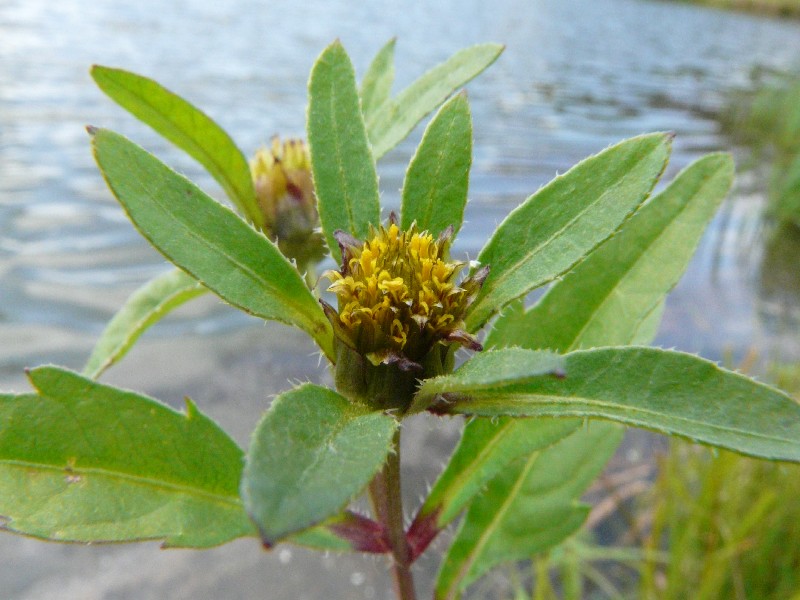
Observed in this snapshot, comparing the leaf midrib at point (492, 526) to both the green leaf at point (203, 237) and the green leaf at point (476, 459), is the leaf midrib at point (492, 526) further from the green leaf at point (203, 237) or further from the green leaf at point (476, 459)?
the green leaf at point (203, 237)

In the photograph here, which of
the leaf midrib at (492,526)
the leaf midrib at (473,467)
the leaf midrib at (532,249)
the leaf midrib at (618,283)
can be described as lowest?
the leaf midrib at (492,526)

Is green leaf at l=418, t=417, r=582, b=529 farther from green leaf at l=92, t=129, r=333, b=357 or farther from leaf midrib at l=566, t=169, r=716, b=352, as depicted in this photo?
green leaf at l=92, t=129, r=333, b=357

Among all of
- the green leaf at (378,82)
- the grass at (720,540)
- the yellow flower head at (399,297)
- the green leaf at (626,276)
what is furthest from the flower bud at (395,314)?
the grass at (720,540)

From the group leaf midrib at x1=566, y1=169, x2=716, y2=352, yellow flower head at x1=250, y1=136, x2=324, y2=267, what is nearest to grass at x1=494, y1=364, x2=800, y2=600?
leaf midrib at x1=566, y1=169, x2=716, y2=352

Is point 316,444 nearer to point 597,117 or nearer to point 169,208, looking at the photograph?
point 169,208

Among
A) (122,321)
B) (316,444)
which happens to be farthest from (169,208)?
(122,321)

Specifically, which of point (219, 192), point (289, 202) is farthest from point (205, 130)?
point (219, 192)
